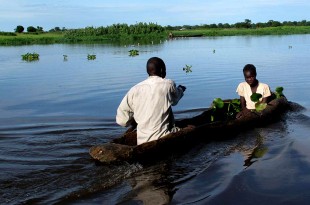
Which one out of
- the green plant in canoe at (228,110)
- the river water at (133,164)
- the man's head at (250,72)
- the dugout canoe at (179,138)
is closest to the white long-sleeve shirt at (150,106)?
the dugout canoe at (179,138)

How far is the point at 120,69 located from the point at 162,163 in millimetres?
13522

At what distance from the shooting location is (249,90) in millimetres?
7609

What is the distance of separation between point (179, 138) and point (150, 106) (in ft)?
2.27

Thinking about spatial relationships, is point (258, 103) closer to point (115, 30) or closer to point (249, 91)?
point (249, 91)

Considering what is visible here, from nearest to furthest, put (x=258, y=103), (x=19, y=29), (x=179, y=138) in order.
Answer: (x=179, y=138), (x=258, y=103), (x=19, y=29)

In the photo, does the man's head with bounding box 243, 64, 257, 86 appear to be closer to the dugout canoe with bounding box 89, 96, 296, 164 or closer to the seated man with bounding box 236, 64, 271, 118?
the seated man with bounding box 236, 64, 271, 118

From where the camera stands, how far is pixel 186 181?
4703 millimetres

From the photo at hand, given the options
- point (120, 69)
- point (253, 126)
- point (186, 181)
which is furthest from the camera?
point (120, 69)

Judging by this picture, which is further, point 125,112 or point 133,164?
point 125,112

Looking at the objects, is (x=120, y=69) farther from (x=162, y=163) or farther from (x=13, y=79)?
(x=162, y=163)

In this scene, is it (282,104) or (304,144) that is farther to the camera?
(282,104)

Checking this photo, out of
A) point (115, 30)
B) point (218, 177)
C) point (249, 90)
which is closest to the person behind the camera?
point (218, 177)

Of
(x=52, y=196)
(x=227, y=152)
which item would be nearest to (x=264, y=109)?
(x=227, y=152)

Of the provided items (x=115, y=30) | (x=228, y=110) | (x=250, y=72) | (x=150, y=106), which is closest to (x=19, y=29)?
(x=115, y=30)
